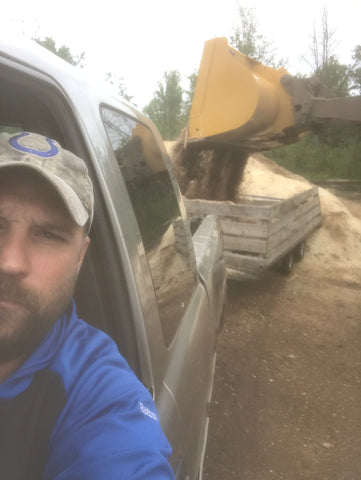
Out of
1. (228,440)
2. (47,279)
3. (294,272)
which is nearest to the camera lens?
(47,279)

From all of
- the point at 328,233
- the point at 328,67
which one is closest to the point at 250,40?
the point at 328,67

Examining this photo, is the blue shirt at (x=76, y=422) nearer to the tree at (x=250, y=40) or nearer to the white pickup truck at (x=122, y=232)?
the white pickup truck at (x=122, y=232)

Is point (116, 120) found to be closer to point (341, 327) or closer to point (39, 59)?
point (39, 59)

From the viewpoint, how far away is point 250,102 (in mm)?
5730

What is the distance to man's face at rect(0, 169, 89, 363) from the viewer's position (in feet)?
3.09

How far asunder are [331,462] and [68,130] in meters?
2.85

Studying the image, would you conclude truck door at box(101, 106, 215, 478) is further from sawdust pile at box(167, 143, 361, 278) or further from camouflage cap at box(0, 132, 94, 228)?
sawdust pile at box(167, 143, 361, 278)

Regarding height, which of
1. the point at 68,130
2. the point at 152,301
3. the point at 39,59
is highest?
the point at 39,59

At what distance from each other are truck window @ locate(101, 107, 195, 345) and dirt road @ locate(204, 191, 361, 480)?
1601 mm

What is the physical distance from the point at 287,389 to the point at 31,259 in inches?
130

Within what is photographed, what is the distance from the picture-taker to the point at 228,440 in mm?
3078

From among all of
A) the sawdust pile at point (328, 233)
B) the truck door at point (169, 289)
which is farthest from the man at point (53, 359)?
the sawdust pile at point (328, 233)

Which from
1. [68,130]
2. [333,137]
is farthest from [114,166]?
[333,137]

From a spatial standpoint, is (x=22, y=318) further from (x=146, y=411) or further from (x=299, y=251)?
(x=299, y=251)
